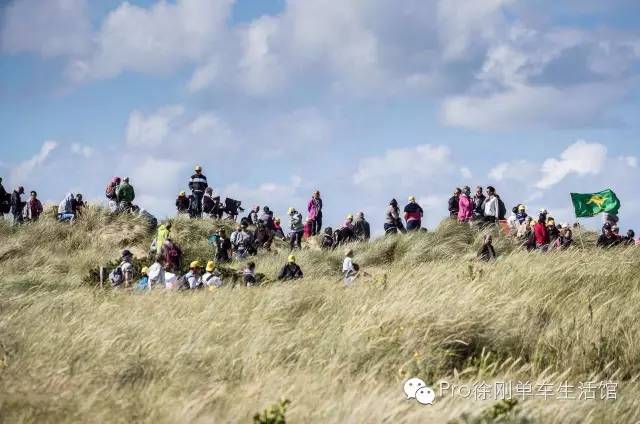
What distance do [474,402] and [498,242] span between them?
1453 centimetres

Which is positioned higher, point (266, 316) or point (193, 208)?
point (193, 208)

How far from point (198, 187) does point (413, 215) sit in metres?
6.76

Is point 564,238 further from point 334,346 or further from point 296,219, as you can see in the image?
point 334,346

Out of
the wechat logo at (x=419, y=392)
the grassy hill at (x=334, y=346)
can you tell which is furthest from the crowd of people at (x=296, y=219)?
the wechat logo at (x=419, y=392)

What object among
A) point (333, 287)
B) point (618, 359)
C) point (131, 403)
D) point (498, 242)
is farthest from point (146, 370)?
point (498, 242)

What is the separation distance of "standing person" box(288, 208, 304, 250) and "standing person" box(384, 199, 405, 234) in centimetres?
253

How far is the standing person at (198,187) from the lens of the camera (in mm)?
23109

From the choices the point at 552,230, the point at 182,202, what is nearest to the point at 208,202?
the point at 182,202

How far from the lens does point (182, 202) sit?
972 inches

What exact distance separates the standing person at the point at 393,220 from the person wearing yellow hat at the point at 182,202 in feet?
22.0

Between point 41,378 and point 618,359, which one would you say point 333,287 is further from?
point 41,378

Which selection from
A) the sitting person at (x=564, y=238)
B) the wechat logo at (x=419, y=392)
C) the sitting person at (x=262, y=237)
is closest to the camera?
the wechat logo at (x=419, y=392)

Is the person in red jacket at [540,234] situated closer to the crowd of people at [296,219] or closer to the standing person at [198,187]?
the crowd of people at [296,219]

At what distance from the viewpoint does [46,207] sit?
2512 cm
